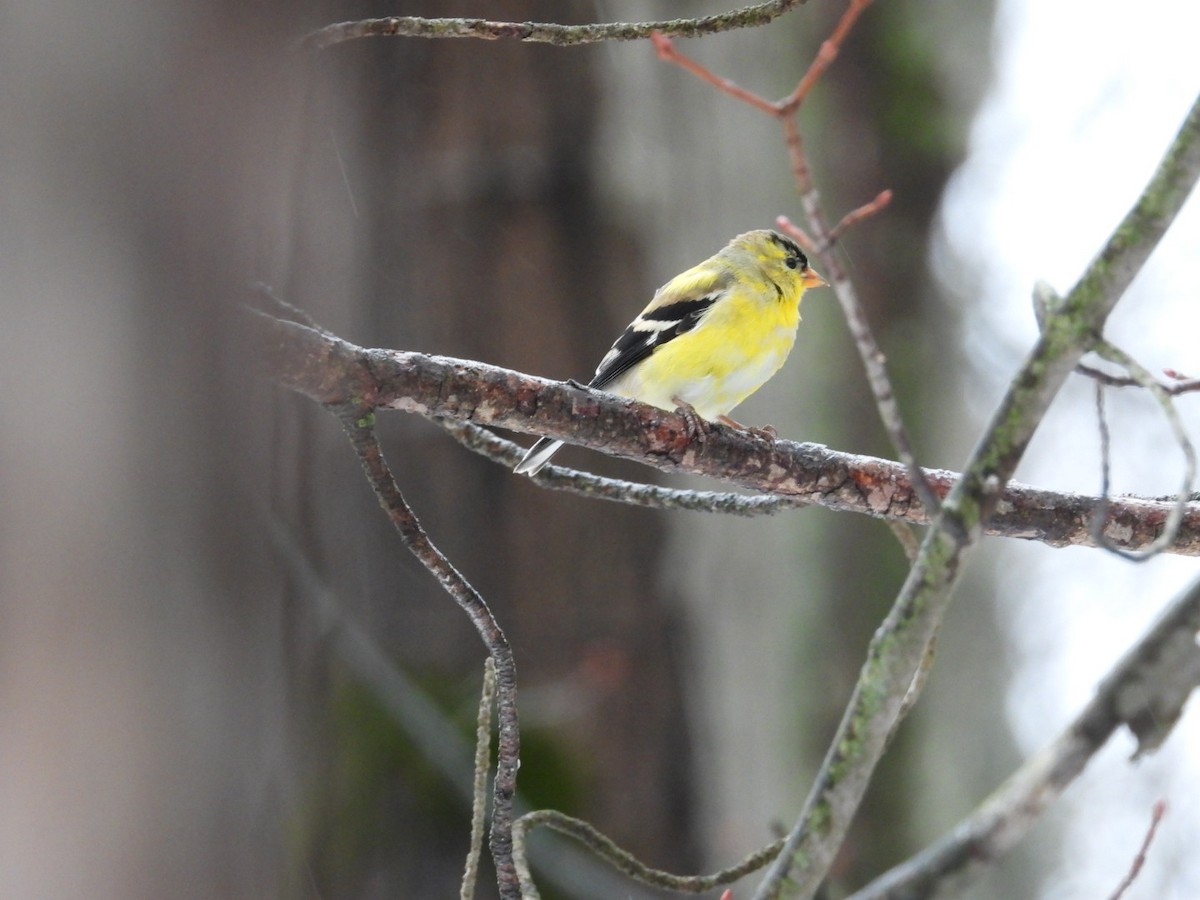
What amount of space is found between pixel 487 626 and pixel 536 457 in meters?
1.36

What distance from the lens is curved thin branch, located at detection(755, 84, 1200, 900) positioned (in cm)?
148

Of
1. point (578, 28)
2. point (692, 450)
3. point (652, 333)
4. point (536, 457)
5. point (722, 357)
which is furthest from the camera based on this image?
point (652, 333)

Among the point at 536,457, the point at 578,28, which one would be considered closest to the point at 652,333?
the point at 536,457

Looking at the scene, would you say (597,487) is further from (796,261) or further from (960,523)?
(796,261)

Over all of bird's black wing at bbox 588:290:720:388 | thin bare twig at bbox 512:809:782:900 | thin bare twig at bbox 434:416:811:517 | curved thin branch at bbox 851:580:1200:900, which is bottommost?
thin bare twig at bbox 512:809:782:900

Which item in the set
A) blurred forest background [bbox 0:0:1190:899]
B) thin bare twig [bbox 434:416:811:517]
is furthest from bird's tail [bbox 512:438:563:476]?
blurred forest background [bbox 0:0:1190:899]

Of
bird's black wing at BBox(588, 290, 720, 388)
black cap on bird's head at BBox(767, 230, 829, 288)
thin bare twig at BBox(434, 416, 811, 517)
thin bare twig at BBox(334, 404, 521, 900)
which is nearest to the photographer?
thin bare twig at BBox(334, 404, 521, 900)

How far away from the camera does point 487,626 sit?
2309mm

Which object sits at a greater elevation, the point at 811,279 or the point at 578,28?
the point at 811,279

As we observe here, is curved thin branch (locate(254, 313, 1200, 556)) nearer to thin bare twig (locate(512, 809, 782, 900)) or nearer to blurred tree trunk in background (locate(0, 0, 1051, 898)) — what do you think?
blurred tree trunk in background (locate(0, 0, 1051, 898))

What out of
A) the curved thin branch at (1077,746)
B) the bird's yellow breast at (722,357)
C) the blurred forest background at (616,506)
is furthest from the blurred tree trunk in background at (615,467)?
the curved thin branch at (1077,746)

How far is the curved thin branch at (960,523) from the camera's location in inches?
58.4

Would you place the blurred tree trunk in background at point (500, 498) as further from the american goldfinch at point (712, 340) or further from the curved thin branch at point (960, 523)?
the curved thin branch at point (960, 523)

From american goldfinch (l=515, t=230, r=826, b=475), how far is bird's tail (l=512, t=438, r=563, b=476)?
24.1 inches
